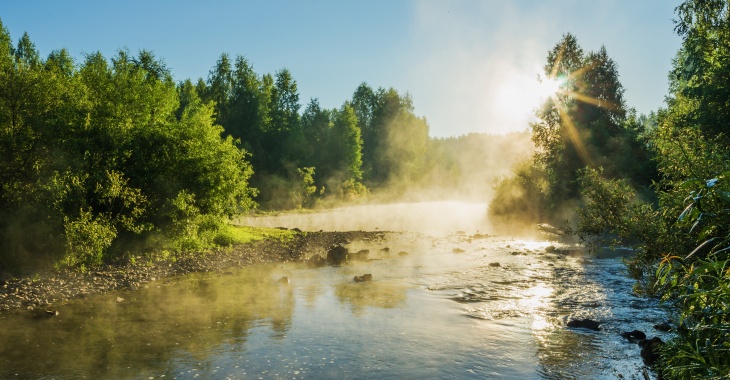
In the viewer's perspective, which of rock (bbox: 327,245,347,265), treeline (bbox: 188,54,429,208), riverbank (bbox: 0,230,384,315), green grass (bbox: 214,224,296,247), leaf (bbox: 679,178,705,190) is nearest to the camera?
leaf (bbox: 679,178,705,190)

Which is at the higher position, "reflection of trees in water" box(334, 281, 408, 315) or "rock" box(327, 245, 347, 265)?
"rock" box(327, 245, 347, 265)

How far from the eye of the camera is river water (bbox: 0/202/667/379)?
1355 cm

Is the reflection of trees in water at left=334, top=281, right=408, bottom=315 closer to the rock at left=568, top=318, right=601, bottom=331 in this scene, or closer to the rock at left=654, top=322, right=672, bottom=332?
the rock at left=568, top=318, right=601, bottom=331

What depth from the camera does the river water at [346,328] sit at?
13.5m

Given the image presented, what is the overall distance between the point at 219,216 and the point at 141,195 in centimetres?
553

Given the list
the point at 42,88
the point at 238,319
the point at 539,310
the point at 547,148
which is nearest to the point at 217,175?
the point at 42,88

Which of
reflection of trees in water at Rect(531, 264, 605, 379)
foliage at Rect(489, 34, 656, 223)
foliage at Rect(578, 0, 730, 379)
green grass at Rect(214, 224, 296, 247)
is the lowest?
reflection of trees in water at Rect(531, 264, 605, 379)

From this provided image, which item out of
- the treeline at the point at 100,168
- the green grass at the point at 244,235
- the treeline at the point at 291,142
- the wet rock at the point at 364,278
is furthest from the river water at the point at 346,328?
the treeline at the point at 291,142

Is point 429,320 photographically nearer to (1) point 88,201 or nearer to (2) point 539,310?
(2) point 539,310

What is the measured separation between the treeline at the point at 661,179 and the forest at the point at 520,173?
9 centimetres

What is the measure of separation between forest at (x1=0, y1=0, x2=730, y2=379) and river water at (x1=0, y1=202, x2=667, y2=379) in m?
2.47

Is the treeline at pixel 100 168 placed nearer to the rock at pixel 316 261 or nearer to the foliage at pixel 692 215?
the rock at pixel 316 261

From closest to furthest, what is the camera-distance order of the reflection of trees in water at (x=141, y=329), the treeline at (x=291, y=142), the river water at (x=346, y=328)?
the river water at (x=346, y=328), the reflection of trees in water at (x=141, y=329), the treeline at (x=291, y=142)

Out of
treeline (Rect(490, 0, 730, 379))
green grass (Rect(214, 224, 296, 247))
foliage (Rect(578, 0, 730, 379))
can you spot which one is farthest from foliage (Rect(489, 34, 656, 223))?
green grass (Rect(214, 224, 296, 247))
